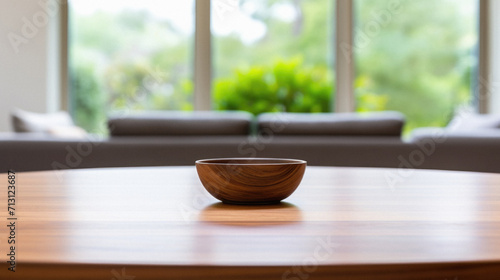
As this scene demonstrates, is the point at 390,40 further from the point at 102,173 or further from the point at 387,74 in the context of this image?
the point at 102,173

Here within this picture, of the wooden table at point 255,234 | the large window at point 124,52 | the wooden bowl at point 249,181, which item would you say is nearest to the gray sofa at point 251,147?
the wooden table at point 255,234

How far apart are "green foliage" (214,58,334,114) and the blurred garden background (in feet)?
0.03

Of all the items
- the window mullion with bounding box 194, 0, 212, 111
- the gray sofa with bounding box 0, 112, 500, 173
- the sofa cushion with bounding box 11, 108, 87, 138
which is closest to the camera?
Result: the gray sofa with bounding box 0, 112, 500, 173

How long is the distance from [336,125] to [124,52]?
343 centimetres

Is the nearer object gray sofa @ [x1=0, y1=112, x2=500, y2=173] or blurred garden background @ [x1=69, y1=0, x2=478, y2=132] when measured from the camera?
gray sofa @ [x1=0, y1=112, x2=500, y2=173]

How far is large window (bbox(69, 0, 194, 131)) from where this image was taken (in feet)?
17.4

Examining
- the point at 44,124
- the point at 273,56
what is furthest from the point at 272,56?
the point at 44,124

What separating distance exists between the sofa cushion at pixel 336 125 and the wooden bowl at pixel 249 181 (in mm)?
1680

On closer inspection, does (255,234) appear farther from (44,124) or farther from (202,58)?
(202,58)

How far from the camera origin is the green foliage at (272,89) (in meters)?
5.33

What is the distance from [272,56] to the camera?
5.39 m

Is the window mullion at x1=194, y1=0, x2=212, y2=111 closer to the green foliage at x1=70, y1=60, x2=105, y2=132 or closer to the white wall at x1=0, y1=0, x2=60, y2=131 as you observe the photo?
the green foliage at x1=70, y1=60, x2=105, y2=132

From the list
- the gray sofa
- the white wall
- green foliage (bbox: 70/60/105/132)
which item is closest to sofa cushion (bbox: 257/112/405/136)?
the gray sofa

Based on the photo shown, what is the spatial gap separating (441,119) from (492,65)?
740mm
